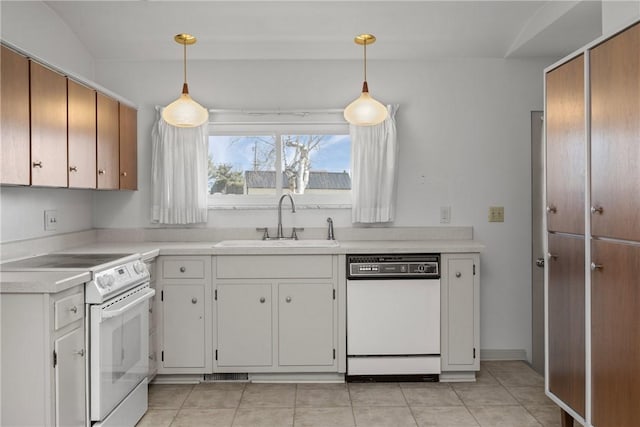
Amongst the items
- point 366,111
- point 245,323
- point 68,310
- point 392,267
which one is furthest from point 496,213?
point 68,310

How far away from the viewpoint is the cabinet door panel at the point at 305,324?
3.29 m

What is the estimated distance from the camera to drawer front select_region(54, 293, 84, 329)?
208 cm

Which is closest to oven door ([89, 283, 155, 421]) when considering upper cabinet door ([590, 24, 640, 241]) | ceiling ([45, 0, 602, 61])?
ceiling ([45, 0, 602, 61])

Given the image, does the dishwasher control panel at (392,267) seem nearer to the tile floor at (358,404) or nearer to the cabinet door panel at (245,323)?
the cabinet door panel at (245,323)

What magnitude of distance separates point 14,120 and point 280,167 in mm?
1939

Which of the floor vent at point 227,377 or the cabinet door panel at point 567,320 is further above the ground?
the cabinet door panel at point 567,320

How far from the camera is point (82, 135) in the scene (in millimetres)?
2902

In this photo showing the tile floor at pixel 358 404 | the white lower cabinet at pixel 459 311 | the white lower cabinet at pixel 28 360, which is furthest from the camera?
the white lower cabinet at pixel 459 311

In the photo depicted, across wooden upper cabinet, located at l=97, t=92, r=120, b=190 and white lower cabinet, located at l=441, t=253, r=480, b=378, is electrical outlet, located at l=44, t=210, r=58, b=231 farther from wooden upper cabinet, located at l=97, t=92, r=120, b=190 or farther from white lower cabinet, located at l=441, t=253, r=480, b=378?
white lower cabinet, located at l=441, t=253, r=480, b=378

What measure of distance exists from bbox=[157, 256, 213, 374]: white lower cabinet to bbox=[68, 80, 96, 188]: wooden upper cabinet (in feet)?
2.42

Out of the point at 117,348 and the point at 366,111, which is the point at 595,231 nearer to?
the point at 366,111

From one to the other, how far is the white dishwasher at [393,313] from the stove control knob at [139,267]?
4.21 ft

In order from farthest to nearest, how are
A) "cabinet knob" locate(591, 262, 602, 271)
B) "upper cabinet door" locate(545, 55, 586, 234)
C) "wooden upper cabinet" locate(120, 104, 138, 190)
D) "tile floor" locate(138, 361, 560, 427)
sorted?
"wooden upper cabinet" locate(120, 104, 138, 190) < "tile floor" locate(138, 361, 560, 427) < "upper cabinet door" locate(545, 55, 586, 234) < "cabinet knob" locate(591, 262, 602, 271)

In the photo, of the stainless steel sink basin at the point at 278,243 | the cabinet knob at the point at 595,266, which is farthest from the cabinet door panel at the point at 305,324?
the cabinet knob at the point at 595,266
